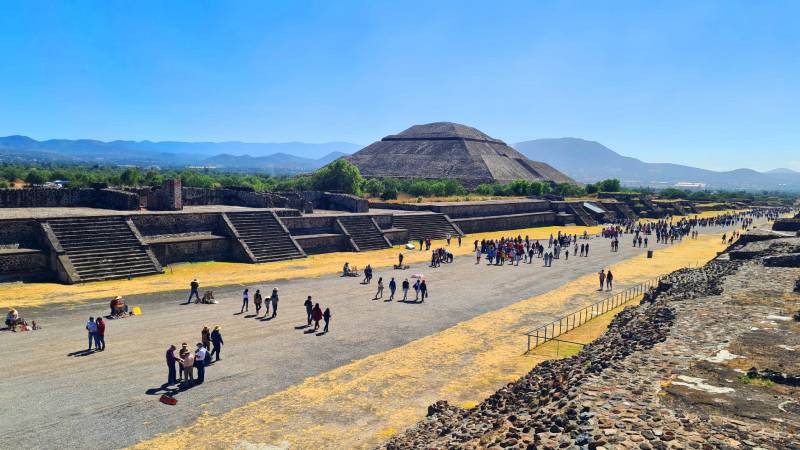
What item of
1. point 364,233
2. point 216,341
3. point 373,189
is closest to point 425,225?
point 364,233

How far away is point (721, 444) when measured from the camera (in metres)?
7.00

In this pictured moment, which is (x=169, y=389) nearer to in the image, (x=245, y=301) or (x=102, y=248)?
(x=245, y=301)

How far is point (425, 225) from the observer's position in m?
42.0

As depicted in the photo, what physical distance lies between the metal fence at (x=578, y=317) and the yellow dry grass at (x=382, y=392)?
379 millimetres

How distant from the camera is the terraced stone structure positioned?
7305mm

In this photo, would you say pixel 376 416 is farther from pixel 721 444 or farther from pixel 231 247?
pixel 231 247

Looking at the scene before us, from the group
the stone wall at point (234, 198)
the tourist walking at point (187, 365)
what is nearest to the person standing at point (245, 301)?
the tourist walking at point (187, 365)

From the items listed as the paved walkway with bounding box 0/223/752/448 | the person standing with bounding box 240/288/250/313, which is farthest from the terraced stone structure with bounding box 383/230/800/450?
the person standing with bounding box 240/288/250/313

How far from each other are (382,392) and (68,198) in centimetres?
2655

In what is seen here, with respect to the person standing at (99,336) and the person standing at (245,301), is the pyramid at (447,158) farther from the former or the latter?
the person standing at (99,336)

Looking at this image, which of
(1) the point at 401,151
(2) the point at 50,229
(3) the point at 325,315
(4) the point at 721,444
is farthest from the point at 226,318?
(1) the point at 401,151

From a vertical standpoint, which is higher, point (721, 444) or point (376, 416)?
point (721, 444)

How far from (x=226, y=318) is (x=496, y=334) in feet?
28.7

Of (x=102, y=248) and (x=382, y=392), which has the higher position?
(x=102, y=248)
